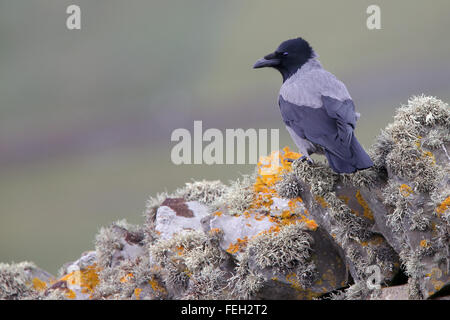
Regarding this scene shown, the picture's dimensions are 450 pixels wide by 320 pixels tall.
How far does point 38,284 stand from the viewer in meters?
9.59

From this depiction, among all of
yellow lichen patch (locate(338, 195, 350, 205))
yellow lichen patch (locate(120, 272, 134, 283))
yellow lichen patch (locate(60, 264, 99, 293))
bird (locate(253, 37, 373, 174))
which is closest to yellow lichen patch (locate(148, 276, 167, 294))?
yellow lichen patch (locate(120, 272, 134, 283))

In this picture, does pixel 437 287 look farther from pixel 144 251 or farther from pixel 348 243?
pixel 144 251

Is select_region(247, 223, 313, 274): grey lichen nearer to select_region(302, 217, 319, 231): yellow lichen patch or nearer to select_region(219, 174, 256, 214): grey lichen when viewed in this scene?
select_region(302, 217, 319, 231): yellow lichen patch

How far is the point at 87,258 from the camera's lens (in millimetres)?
9047

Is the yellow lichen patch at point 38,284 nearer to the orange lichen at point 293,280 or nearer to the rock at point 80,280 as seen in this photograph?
the rock at point 80,280

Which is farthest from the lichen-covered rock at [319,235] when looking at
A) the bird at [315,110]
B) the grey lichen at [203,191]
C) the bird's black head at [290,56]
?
the bird's black head at [290,56]

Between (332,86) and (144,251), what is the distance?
13.3 feet

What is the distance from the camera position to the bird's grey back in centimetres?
697

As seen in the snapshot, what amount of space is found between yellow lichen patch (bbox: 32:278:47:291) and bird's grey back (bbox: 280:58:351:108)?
5.60 meters

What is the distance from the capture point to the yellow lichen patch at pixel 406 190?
5699 millimetres

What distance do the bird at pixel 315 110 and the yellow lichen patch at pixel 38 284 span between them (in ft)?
17.9

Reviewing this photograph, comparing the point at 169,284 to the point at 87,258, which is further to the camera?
the point at 87,258

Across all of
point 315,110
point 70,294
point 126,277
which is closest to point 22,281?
point 70,294
